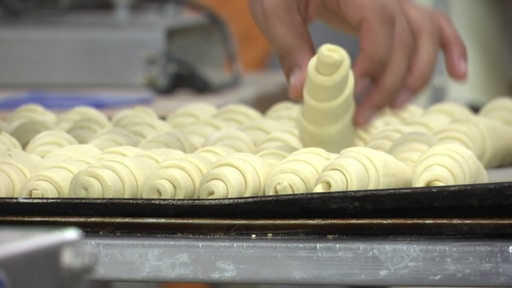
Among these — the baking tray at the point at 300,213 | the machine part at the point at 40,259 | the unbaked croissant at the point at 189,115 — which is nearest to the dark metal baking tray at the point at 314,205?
the baking tray at the point at 300,213

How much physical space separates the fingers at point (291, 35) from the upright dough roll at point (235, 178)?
142 millimetres

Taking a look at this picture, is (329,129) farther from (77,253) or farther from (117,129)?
(77,253)

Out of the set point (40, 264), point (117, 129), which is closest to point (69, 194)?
point (117, 129)

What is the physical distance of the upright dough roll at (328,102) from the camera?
1251 mm

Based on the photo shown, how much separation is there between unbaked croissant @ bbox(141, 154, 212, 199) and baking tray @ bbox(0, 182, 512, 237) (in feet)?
0.39

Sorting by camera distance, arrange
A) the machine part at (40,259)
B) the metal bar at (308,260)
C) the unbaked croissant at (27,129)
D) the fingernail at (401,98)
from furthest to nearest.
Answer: the unbaked croissant at (27,129), the fingernail at (401,98), the metal bar at (308,260), the machine part at (40,259)

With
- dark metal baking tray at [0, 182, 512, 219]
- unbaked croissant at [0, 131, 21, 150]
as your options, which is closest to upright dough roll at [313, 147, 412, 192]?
dark metal baking tray at [0, 182, 512, 219]

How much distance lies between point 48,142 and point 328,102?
0.38 metres

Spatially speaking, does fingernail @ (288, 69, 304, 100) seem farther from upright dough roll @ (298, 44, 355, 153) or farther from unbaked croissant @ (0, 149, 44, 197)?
unbaked croissant @ (0, 149, 44, 197)

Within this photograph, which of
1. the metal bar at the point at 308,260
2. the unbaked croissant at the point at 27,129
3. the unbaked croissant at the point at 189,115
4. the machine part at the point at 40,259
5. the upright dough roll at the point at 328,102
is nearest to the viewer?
the machine part at the point at 40,259

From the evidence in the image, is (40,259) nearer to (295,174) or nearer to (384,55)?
(295,174)

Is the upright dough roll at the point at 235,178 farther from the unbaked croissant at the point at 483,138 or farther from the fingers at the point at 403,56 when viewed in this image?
the unbaked croissant at the point at 483,138

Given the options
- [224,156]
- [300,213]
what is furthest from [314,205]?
[224,156]

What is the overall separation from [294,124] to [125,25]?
1451 millimetres
